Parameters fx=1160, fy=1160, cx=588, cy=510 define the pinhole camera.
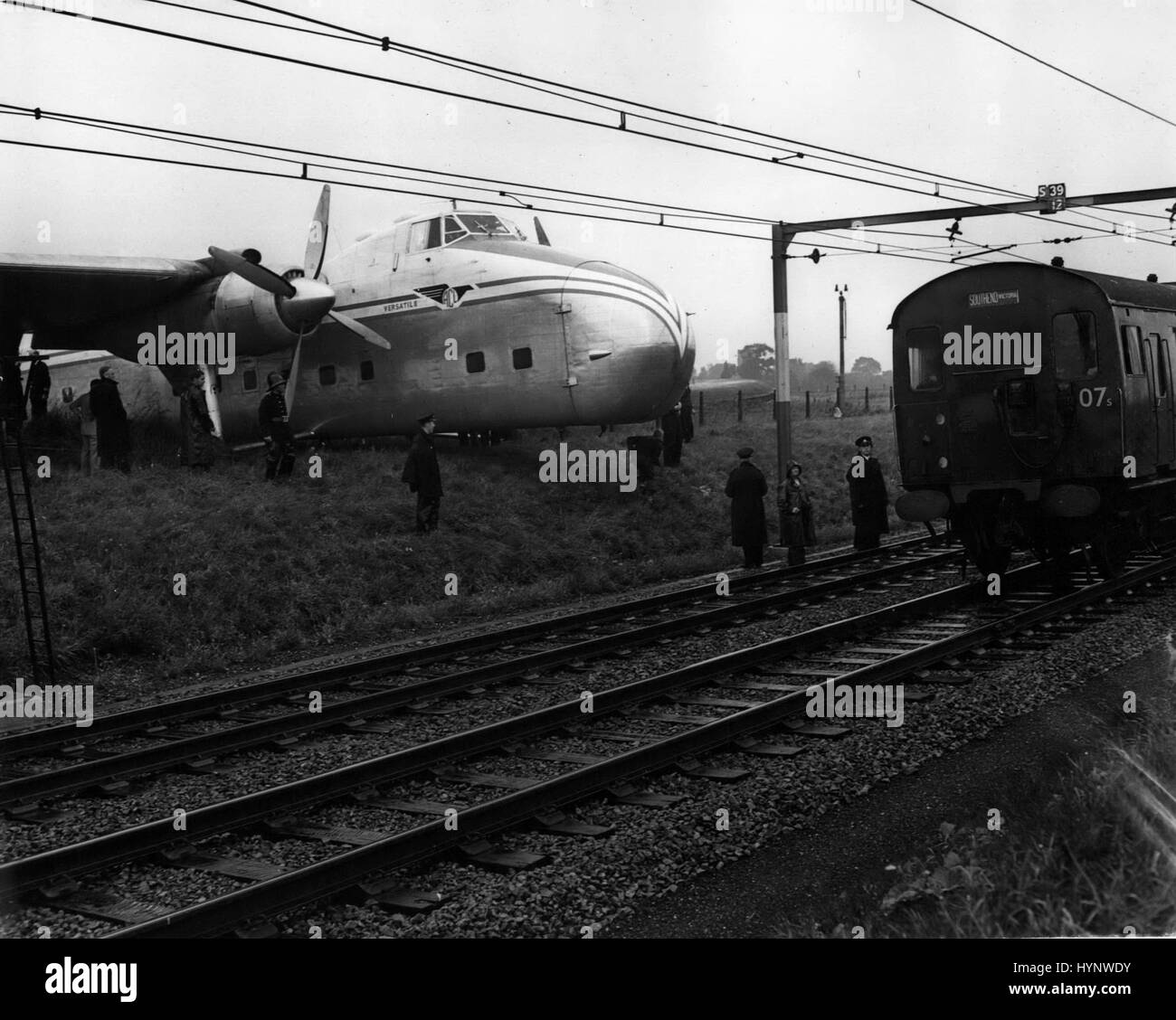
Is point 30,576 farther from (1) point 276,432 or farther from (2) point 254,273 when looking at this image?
(2) point 254,273

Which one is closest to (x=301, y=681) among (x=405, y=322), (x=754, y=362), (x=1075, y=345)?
(x=1075, y=345)

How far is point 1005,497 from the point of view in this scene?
14656mm

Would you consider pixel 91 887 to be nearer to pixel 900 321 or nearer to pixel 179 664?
pixel 179 664

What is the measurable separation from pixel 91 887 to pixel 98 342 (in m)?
22.1

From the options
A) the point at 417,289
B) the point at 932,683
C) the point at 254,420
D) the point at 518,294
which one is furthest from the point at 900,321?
the point at 254,420

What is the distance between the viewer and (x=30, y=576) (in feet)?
51.6

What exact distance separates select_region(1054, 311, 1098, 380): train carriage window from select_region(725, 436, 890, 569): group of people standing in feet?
18.6

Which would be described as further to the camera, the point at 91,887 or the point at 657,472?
the point at 657,472

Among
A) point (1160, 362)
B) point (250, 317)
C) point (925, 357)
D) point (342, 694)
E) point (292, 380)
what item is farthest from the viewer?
point (292, 380)

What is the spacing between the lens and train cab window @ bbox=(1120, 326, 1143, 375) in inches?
559

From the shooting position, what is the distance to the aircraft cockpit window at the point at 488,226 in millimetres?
24125

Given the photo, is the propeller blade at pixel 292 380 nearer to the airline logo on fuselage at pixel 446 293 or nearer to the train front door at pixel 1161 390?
the airline logo on fuselage at pixel 446 293

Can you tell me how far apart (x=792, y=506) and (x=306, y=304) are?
34.2 ft
